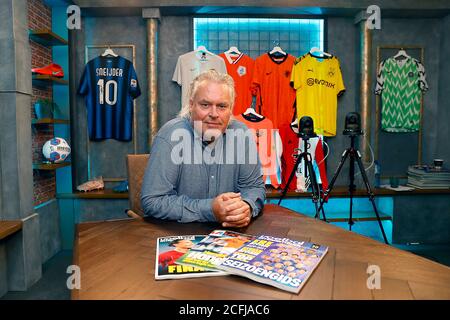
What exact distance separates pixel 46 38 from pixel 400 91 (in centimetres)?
410

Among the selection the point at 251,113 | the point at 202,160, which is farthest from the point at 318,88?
the point at 202,160

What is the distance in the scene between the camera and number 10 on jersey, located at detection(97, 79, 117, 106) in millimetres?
4066

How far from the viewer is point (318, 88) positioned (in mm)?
4125

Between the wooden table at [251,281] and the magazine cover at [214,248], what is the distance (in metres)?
0.08

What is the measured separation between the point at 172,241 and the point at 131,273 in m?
0.26

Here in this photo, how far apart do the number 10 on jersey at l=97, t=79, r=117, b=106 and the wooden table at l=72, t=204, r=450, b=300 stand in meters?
2.99

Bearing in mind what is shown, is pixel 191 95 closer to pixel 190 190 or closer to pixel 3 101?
pixel 190 190

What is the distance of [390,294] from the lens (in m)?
0.83

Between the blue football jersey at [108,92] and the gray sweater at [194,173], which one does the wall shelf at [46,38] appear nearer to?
the blue football jersey at [108,92]

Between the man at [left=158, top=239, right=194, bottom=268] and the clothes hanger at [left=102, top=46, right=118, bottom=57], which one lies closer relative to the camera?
the man at [left=158, top=239, right=194, bottom=268]

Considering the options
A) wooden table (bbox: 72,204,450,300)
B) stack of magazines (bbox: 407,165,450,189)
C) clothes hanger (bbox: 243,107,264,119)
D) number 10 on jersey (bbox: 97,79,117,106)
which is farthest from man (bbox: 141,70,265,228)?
stack of magazines (bbox: 407,165,450,189)

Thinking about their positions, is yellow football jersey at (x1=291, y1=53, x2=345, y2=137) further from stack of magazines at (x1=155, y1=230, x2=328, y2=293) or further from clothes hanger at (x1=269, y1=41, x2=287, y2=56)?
stack of magazines at (x1=155, y1=230, x2=328, y2=293)

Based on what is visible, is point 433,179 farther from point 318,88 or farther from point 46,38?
point 46,38
